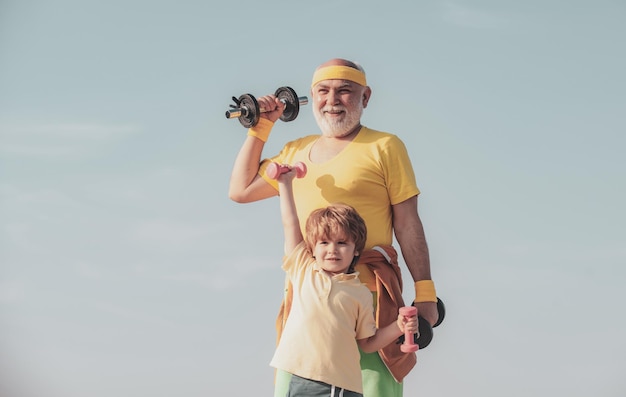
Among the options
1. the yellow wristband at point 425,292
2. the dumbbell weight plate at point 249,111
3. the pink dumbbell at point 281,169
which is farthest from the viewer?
the dumbbell weight plate at point 249,111

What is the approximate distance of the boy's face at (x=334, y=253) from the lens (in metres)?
4.46

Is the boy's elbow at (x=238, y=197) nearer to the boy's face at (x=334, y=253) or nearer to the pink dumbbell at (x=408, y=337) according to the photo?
the boy's face at (x=334, y=253)

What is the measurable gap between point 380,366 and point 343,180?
1016 mm

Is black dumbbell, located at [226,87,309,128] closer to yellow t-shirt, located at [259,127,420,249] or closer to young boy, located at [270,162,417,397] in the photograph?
yellow t-shirt, located at [259,127,420,249]

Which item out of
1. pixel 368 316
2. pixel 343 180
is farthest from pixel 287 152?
pixel 368 316

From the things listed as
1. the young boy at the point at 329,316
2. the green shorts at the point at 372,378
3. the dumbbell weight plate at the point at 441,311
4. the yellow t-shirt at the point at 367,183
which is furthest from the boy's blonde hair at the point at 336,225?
the dumbbell weight plate at the point at 441,311

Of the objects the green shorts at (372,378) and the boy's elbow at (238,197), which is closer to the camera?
the green shorts at (372,378)

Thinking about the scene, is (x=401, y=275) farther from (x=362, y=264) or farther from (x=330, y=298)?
(x=330, y=298)

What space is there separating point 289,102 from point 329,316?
58.6 inches

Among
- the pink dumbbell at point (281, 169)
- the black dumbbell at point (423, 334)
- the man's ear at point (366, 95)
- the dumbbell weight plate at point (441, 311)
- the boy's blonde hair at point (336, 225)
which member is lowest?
the black dumbbell at point (423, 334)

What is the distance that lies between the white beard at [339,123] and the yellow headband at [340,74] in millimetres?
145

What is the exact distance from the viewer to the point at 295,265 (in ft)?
15.1

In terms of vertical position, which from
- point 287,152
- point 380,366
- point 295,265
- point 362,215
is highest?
point 287,152

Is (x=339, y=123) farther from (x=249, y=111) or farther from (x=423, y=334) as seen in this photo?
(x=423, y=334)
